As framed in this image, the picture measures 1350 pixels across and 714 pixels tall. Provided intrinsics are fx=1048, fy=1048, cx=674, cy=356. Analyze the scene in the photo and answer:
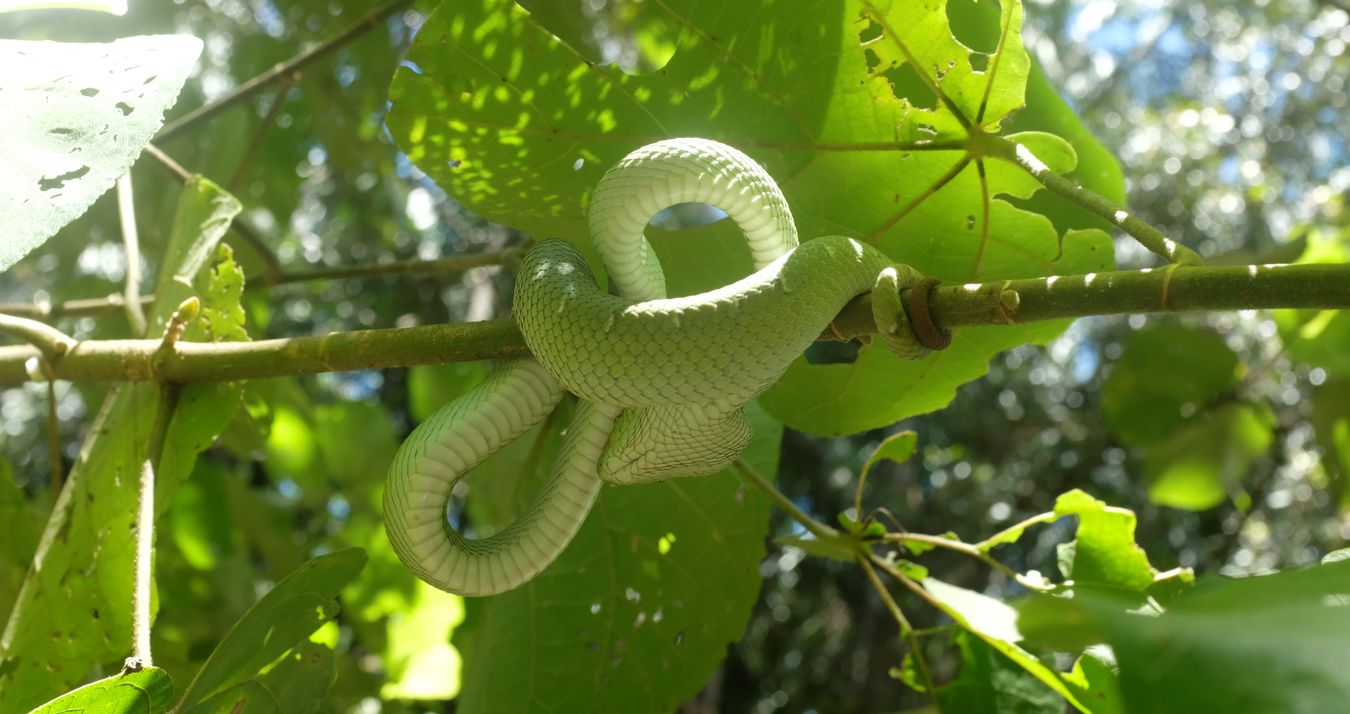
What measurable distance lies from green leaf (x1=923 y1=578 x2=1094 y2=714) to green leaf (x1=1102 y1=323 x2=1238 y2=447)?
1.78m

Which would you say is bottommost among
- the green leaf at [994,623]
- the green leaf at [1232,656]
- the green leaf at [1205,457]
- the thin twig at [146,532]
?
the green leaf at [1205,457]

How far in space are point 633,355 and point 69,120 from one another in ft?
1.79

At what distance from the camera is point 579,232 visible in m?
1.35

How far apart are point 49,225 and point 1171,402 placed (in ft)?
9.50

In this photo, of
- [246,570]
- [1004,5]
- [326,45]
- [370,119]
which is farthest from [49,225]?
[370,119]

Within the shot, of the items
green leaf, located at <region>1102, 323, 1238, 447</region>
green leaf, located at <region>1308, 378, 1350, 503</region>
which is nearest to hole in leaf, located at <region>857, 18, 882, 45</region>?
green leaf, located at <region>1102, 323, 1238, 447</region>

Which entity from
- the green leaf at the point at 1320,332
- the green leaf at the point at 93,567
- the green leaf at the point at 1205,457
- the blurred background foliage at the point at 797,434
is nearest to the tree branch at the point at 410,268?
the blurred background foliage at the point at 797,434

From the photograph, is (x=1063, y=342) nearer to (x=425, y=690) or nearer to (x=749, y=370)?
(x=425, y=690)

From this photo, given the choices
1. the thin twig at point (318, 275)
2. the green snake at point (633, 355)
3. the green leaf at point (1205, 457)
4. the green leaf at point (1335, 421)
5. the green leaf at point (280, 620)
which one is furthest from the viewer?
the green leaf at point (1205, 457)

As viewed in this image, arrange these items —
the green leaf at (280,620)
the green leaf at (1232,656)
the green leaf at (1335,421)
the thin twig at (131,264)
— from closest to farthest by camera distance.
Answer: the green leaf at (1232,656) → the green leaf at (280,620) → the thin twig at (131,264) → the green leaf at (1335,421)

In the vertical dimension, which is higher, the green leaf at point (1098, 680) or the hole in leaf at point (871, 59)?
the hole in leaf at point (871, 59)

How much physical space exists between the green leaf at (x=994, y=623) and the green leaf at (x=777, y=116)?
1.09 ft

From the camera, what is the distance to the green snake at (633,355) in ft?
3.01

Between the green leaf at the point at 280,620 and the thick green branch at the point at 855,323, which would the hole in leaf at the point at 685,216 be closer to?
the thick green branch at the point at 855,323
